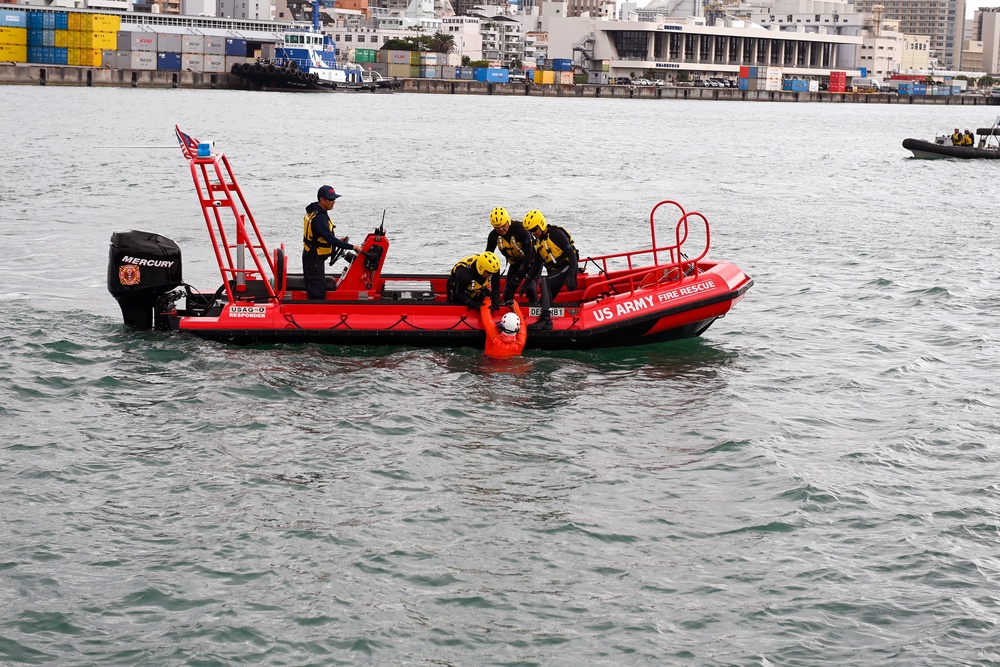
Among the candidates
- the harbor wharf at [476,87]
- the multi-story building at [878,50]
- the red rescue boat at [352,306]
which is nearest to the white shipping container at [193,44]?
the harbor wharf at [476,87]

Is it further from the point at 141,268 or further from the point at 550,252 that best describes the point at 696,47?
the point at 141,268

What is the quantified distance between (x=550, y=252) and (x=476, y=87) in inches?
4606

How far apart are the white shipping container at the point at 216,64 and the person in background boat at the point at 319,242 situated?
100.0 meters

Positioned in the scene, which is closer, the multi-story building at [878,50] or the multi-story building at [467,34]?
the multi-story building at [467,34]

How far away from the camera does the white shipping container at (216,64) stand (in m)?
108

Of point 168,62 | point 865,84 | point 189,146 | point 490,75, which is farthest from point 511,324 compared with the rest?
point 865,84

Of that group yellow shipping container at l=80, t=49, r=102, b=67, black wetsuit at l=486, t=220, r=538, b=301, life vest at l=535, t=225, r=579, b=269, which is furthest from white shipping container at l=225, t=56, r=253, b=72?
black wetsuit at l=486, t=220, r=538, b=301

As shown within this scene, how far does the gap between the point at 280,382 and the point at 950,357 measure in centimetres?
830

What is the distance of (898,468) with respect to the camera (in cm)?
1049

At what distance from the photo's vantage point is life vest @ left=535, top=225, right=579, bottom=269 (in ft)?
43.5

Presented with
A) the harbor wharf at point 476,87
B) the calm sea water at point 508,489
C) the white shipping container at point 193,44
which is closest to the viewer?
the calm sea water at point 508,489

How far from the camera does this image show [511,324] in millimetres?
12695

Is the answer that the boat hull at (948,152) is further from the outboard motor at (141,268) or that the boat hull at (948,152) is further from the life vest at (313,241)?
the outboard motor at (141,268)

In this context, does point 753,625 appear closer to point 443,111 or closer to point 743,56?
point 443,111
